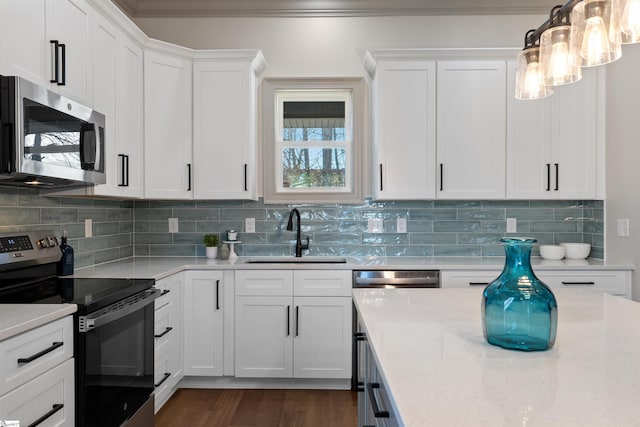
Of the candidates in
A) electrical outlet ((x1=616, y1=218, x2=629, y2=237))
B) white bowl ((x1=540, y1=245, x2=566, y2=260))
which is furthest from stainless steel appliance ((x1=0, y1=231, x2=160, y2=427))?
electrical outlet ((x1=616, y1=218, x2=629, y2=237))

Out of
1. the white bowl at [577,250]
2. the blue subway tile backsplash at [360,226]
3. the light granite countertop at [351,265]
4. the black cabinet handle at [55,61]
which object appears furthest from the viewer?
the blue subway tile backsplash at [360,226]

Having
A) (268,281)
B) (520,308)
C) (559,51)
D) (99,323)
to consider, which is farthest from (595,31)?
(268,281)

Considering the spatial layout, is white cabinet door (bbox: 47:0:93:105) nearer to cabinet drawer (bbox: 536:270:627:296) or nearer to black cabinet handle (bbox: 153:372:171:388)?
black cabinet handle (bbox: 153:372:171:388)

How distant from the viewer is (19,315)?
4.65 ft

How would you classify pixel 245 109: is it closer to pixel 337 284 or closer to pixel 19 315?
pixel 337 284

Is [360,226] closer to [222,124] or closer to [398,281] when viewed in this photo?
[398,281]

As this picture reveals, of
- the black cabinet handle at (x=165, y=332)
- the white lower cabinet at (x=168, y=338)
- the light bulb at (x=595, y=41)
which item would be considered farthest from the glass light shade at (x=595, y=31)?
the black cabinet handle at (x=165, y=332)

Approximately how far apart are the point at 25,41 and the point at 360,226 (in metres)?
2.44

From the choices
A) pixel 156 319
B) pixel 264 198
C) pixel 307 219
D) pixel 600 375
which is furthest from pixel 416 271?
pixel 600 375

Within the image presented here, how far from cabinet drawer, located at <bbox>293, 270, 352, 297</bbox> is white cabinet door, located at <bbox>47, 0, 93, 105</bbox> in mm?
1658

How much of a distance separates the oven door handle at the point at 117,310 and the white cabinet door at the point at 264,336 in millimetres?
778

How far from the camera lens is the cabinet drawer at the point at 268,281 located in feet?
9.48

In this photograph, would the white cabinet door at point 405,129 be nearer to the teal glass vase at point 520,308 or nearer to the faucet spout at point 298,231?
the faucet spout at point 298,231

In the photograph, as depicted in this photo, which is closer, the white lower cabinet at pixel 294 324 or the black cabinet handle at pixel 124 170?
the black cabinet handle at pixel 124 170
